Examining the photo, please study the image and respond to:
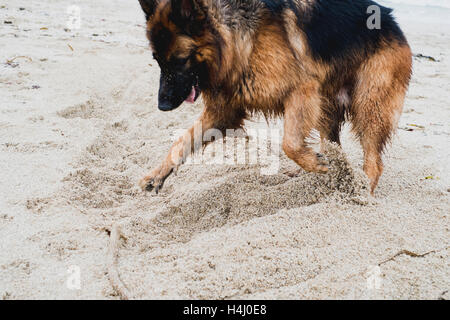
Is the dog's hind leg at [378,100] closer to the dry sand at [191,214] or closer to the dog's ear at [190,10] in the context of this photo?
the dry sand at [191,214]

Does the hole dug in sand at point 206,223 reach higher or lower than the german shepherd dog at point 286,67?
lower

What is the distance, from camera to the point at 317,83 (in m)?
2.86

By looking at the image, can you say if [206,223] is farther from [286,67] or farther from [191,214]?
[286,67]

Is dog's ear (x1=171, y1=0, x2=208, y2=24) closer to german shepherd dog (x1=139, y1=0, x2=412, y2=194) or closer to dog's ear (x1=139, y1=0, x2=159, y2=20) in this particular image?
german shepherd dog (x1=139, y1=0, x2=412, y2=194)

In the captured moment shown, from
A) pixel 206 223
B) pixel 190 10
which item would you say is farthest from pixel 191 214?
pixel 190 10

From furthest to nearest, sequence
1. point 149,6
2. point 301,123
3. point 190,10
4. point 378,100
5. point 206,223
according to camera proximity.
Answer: point 378,100 → point 301,123 → point 206,223 → point 149,6 → point 190,10

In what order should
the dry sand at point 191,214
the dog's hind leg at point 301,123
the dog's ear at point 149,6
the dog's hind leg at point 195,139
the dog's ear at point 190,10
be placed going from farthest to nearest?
the dog's hind leg at point 195,139 → the dog's hind leg at point 301,123 → the dog's ear at point 149,6 → the dog's ear at point 190,10 → the dry sand at point 191,214

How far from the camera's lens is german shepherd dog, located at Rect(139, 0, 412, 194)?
2.51m

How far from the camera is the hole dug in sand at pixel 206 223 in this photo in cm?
192

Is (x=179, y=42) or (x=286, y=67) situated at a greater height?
(x=179, y=42)

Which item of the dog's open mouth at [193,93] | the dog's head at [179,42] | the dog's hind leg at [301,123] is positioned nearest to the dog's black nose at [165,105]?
the dog's head at [179,42]

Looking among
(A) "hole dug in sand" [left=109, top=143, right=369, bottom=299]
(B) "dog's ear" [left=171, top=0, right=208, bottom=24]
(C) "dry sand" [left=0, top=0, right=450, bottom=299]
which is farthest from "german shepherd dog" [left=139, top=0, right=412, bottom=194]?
(C) "dry sand" [left=0, top=0, right=450, bottom=299]

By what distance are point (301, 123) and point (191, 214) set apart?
1.06 meters

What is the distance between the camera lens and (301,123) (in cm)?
279
